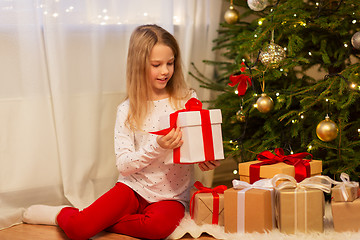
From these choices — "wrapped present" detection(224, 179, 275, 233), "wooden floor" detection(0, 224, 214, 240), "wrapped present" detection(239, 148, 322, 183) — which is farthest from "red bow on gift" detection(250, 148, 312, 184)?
"wooden floor" detection(0, 224, 214, 240)

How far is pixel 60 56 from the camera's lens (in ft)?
7.93

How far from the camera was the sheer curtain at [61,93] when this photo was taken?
230cm

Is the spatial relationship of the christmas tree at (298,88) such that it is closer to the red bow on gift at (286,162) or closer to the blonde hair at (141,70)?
the red bow on gift at (286,162)

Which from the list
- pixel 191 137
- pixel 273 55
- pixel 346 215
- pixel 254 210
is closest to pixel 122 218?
pixel 191 137

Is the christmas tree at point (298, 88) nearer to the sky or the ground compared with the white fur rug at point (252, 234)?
nearer to the sky

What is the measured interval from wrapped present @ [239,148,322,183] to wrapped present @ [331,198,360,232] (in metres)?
0.21

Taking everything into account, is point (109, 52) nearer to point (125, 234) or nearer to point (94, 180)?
point (94, 180)

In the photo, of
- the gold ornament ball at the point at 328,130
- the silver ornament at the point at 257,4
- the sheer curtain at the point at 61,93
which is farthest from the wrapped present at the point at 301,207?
the sheer curtain at the point at 61,93

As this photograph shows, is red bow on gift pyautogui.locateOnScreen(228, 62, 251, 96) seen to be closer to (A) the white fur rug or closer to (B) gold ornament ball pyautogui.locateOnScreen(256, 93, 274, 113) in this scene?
(B) gold ornament ball pyautogui.locateOnScreen(256, 93, 274, 113)

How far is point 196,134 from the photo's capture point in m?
1.97

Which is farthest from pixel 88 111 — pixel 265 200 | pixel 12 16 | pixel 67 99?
pixel 265 200

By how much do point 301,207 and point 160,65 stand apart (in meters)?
0.90

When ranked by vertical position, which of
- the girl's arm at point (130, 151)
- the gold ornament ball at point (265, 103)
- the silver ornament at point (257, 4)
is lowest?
the girl's arm at point (130, 151)

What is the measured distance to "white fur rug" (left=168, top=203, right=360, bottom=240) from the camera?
5.95 feet
